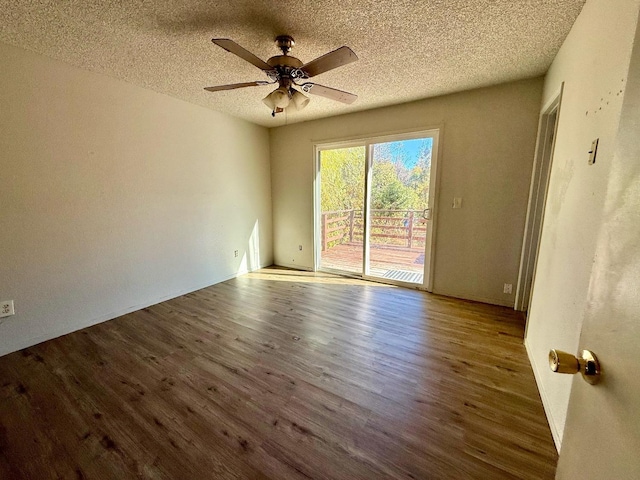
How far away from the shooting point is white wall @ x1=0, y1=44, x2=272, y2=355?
6.84 ft

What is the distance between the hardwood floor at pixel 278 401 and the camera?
1.26 metres

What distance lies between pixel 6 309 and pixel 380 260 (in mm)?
4199

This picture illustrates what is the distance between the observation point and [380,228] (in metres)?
3.96

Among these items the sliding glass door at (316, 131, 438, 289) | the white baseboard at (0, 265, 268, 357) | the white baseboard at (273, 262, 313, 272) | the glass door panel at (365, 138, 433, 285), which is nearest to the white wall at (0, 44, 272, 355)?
the white baseboard at (0, 265, 268, 357)

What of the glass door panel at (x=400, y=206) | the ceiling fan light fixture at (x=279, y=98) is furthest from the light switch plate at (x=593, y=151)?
the glass door panel at (x=400, y=206)

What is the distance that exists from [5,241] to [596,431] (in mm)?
3356

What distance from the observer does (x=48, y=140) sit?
219 cm

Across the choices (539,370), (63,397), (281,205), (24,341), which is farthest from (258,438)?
(281,205)

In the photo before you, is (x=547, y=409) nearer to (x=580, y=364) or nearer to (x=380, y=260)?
(x=580, y=364)

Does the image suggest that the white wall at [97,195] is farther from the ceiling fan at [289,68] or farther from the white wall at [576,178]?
the white wall at [576,178]

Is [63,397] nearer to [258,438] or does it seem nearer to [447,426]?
[258,438]

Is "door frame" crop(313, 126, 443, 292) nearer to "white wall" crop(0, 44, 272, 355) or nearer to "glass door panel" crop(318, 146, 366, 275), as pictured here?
"glass door panel" crop(318, 146, 366, 275)

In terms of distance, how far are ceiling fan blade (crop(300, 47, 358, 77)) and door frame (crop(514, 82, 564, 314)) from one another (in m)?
1.90

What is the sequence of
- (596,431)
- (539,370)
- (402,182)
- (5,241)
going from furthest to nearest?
(402,182) → (5,241) → (539,370) → (596,431)
